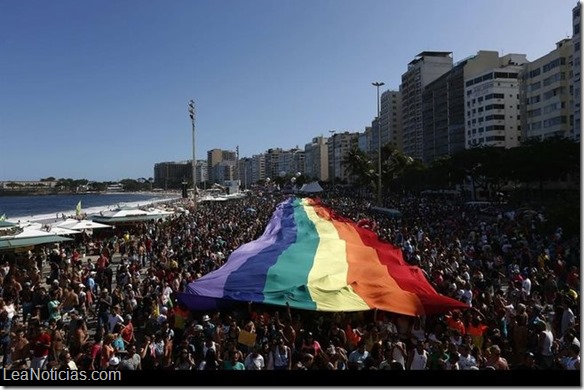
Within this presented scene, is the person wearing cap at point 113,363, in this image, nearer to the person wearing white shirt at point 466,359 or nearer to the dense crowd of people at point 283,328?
the dense crowd of people at point 283,328

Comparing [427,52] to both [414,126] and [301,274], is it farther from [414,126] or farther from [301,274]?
[301,274]

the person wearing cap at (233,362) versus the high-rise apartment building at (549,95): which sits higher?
the high-rise apartment building at (549,95)

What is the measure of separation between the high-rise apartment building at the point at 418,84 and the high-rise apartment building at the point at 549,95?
50.1 meters

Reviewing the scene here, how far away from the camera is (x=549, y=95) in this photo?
67.2m

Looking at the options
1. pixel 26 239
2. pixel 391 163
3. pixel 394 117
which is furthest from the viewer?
pixel 394 117

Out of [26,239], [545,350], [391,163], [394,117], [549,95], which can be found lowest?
[545,350]

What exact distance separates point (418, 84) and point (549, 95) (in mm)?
61311

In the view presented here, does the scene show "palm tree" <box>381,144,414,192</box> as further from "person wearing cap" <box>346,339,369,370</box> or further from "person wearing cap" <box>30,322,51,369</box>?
"person wearing cap" <box>30,322,51,369</box>

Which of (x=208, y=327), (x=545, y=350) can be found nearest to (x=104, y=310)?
(x=208, y=327)

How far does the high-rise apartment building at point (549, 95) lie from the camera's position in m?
63.9

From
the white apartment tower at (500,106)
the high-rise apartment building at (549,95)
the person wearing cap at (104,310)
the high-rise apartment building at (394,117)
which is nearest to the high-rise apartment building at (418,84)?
the high-rise apartment building at (394,117)

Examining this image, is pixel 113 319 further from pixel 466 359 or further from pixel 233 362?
pixel 466 359

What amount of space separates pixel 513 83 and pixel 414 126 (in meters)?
44.2

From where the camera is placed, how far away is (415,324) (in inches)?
441
